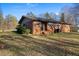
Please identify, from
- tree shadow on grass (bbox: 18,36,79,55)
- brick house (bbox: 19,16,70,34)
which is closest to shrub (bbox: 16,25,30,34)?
brick house (bbox: 19,16,70,34)

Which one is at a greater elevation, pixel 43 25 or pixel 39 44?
pixel 43 25

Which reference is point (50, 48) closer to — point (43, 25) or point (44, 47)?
point (44, 47)

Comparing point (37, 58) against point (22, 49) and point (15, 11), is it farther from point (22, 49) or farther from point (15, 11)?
point (15, 11)

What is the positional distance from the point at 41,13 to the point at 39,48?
52 centimetres

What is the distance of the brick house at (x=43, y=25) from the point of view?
7.54 meters

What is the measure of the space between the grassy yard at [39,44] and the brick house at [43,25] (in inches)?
3.0

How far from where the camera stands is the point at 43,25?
7547 millimetres

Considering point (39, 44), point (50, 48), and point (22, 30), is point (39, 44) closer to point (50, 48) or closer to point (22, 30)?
point (50, 48)

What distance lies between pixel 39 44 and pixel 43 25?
29 centimetres

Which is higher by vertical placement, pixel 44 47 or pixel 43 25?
pixel 43 25

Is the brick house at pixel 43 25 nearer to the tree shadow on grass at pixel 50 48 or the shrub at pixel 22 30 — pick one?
the shrub at pixel 22 30

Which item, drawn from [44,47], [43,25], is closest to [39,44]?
[44,47]

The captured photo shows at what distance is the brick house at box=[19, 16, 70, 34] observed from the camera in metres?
7.54

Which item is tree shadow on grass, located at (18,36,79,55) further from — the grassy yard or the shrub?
the shrub
